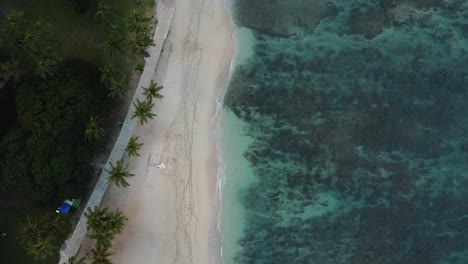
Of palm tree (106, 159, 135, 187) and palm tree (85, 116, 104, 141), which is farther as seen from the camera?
palm tree (106, 159, 135, 187)

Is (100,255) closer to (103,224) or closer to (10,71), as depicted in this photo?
(103,224)

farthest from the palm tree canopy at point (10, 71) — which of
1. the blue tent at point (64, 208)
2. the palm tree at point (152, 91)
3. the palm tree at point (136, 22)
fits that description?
the blue tent at point (64, 208)

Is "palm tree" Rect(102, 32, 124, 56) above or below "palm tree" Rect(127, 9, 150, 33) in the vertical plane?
below

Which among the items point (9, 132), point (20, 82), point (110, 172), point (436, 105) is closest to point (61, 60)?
point (20, 82)

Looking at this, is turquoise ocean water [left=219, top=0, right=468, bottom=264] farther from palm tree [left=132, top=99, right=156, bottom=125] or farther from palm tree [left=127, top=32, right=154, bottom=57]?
palm tree [left=127, top=32, right=154, bottom=57]

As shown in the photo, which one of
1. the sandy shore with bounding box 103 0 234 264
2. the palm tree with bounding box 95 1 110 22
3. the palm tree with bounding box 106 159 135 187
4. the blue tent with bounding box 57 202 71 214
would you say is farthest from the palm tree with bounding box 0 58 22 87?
the blue tent with bounding box 57 202 71 214

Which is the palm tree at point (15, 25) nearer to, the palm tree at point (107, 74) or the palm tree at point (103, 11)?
the palm tree at point (103, 11)

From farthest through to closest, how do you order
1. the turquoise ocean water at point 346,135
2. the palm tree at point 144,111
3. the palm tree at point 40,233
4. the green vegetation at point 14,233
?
the turquoise ocean water at point 346,135 < the green vegetation at point 14,233 < the palm tree at point 144,111 < the palm tree at point 40,233

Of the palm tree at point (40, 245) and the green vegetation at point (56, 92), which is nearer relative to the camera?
the palm tree at point (40, 245)

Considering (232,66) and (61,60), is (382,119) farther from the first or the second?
(61,60)
